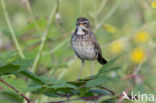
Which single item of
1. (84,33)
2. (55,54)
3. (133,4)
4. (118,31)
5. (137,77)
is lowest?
(137,77)

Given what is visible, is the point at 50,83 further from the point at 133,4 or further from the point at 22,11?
the point at 22,11

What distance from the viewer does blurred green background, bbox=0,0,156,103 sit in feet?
7.11

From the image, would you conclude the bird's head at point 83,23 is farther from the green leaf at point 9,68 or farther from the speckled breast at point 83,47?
the green leaf at point 9,68

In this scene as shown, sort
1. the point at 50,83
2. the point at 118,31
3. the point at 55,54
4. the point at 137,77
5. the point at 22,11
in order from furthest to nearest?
the point at 22,11 → the point at 118,31 → the point at 55,54 → the point at 50,83 → the point at 137,77

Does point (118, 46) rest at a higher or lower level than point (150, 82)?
higher

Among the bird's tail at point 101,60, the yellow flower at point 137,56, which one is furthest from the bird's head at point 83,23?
the yellow flower at point 137,56

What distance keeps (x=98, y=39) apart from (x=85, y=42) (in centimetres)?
217

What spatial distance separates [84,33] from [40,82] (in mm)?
2355

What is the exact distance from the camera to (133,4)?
293 inches

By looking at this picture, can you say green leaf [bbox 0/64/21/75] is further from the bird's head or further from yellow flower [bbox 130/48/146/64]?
the bird's head

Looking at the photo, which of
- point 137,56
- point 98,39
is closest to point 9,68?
point 137,56

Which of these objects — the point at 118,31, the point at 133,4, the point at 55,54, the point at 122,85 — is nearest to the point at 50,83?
the point at 55,54

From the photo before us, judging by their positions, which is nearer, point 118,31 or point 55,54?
point 55,54

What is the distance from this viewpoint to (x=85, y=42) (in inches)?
170
